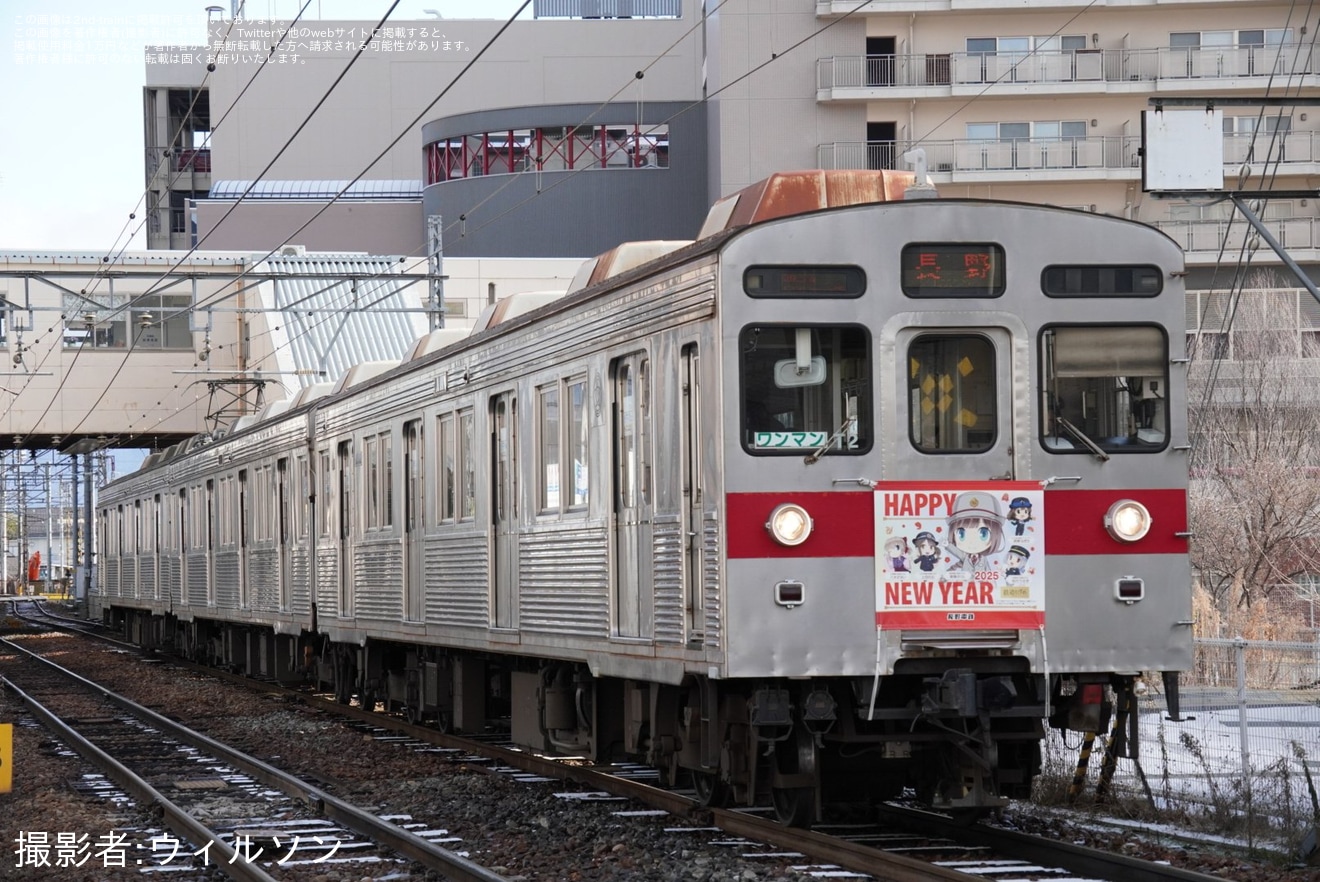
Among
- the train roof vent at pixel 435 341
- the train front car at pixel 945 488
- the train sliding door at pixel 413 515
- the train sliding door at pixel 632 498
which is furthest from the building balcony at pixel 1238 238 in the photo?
the train front car at pixel 945 488

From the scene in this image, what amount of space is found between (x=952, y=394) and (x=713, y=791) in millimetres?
2455

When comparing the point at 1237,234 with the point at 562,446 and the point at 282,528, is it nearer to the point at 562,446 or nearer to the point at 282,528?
the point at 282,528

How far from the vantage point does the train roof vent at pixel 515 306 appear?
41.7ft

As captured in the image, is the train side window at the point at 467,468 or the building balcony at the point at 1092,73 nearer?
the train side window at the point at 467,468

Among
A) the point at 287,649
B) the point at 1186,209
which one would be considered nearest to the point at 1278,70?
the point at 1186,209

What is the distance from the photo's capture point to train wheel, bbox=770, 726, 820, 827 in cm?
870

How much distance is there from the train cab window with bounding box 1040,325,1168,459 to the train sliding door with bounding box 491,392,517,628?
4271 millimetres

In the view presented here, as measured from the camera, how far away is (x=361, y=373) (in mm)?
18188

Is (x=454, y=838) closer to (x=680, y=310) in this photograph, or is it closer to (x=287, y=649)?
(x=680, y=310)

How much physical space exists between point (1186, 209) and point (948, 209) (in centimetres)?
3954

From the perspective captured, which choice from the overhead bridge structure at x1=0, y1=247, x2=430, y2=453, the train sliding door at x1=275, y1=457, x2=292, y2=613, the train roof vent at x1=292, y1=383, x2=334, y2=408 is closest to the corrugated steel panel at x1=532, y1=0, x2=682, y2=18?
the overhead bridge structure at x1=0, y1=247, x2=430, y2=453

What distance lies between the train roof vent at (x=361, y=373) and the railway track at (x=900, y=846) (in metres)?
6.86

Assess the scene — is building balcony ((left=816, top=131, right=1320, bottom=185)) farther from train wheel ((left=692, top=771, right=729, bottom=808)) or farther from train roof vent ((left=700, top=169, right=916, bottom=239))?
train wheel ((left=692, top=771, right=729, bottom=808))

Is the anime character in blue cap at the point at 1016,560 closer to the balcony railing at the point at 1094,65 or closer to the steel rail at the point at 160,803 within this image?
the steel rail at the point at 160,803
